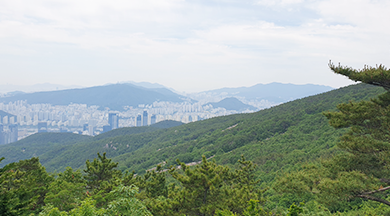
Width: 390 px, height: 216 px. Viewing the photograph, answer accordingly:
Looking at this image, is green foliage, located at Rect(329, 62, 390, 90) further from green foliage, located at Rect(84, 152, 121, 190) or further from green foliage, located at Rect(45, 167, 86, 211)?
green foliage, located at Rect(84, 152, 121, 190)

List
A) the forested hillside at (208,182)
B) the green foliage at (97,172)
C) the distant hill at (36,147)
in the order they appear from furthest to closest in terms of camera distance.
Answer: the distant hill at (36,147) → the green foliage at (97,172) → the forested hillside at (208,182)

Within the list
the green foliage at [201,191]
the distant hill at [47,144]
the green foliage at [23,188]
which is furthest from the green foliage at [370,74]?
the distant hill at [47,144]

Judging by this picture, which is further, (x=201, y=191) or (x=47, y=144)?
(x=47, y=144)

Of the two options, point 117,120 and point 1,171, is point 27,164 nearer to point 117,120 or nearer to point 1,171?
point 1,171

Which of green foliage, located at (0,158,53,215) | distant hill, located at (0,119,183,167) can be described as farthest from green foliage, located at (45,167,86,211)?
distant hill, located at (0,119,183,167)

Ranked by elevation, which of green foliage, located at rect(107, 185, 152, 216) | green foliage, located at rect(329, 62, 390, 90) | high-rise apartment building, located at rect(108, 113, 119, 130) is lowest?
high-rise apartment building, located at rect(108, 113, 119, 130)

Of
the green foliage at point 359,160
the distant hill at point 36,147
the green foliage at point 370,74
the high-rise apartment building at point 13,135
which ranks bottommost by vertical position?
the high-rise apartment building at point 13,135

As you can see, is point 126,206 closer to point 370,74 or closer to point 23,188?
Answer: point 23,188

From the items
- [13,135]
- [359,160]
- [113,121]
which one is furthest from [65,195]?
[113,121]

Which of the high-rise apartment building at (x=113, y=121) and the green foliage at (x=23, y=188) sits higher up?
the green foliage at (x=23, y=188)

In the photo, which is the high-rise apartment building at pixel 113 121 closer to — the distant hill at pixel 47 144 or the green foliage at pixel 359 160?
the distant hill at pixel 47 144

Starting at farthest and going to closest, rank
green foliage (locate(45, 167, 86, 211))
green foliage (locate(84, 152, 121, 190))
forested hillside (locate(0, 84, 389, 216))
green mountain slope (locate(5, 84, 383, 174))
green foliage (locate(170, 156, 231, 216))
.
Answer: green mountain slope (locate(5, 84, 383, 174)) → green foliage (locate(84, 152, 121, 190)) → green foliage (locate(45, 167, 86, 211)) → green foliage (locate(170, 156, 231, 216)) → forested hillside (locate(0, 84, 389, 216))

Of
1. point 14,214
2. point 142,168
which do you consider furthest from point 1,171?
point 142,168
